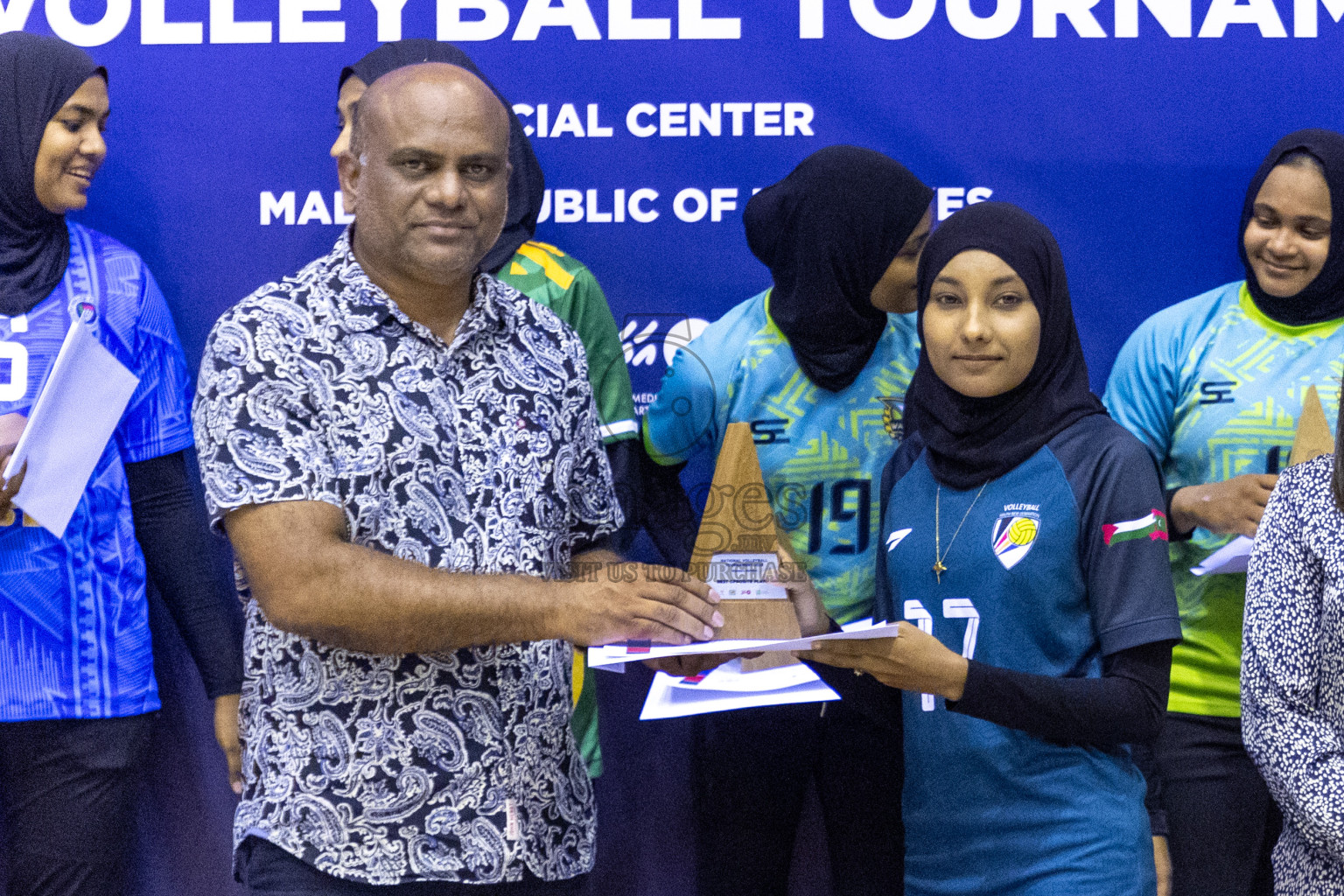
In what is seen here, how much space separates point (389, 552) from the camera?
1.83 m

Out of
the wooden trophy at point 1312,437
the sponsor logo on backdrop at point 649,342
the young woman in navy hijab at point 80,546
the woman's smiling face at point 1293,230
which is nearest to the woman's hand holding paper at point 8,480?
the young woman in navy hijab at point 80,546

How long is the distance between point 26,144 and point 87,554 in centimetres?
93

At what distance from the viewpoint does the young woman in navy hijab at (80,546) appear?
9.37ft

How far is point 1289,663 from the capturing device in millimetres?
1846

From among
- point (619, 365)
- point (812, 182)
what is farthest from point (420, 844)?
point (812, 182)

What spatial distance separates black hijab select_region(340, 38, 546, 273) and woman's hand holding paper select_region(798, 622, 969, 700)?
141 cm

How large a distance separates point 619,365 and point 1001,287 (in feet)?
3.63

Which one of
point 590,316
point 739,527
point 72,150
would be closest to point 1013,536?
point 739,527

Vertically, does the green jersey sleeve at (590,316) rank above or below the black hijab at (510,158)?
below

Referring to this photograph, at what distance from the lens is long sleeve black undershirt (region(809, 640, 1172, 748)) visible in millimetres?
1975

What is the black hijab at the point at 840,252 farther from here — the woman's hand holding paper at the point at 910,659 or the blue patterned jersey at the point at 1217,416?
the woman's hand holding paper at the point at 910,659

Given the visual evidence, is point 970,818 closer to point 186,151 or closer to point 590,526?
point 590,526

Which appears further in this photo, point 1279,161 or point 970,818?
point 1279,161

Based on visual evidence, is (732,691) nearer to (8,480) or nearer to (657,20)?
(8,480)
